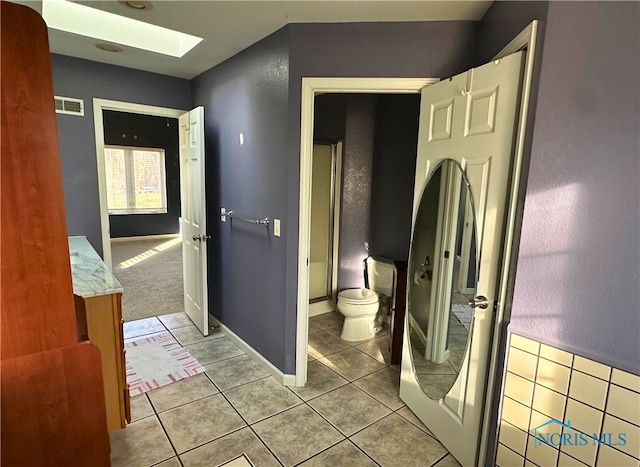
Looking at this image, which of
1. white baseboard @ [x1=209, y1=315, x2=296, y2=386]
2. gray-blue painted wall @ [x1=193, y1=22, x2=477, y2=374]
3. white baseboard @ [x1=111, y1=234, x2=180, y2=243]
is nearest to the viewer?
gray-blue painted wall @ [x1=193, y1=22, x2=477, y2=374]

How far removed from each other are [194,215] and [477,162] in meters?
2.44

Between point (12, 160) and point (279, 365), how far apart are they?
2007mm

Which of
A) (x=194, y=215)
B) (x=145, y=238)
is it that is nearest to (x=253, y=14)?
(x=194, y=215)

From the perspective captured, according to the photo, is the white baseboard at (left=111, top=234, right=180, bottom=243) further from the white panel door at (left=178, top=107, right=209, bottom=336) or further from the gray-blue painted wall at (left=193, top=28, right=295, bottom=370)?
the gray-blue painted wall at (left=193, top=28, right=295, bottom=370)

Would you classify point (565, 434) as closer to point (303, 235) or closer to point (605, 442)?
point (605, 442)

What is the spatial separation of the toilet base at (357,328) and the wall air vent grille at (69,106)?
290cm

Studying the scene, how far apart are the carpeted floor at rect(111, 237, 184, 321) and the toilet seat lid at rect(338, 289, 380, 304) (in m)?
1.86

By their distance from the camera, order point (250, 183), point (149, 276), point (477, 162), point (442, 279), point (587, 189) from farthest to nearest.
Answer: point (149, 276) → point (250, 183) → point (442, 279) → point (477, 162) → point (587, 189)

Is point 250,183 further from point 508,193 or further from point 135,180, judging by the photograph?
point 135,180

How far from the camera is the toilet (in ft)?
10.2

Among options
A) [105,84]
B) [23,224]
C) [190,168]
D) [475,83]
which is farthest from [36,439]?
[105,84]

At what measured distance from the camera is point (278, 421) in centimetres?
211

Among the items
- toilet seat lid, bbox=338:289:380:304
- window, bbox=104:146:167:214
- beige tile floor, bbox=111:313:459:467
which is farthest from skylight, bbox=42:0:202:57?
window, bbox=104:146:167:214

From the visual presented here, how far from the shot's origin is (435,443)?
1.96 m
